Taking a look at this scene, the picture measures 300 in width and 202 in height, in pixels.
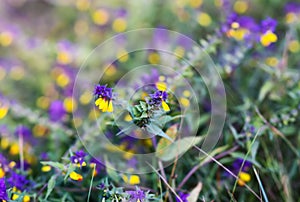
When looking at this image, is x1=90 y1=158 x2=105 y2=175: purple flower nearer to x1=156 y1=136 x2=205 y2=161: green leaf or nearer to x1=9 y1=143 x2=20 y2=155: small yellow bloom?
x1=156 y1=136 x2=205 y2=161: green leaf

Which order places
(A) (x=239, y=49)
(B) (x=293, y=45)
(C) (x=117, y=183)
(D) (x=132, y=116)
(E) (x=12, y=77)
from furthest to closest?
(E) (x=12, y=77) < (B) (x=293, y=45) < (A) (x=239, y=49) < (C) (x=117, y=183) < (D) (x=132, y=116)

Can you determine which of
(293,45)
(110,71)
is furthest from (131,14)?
(293,45)

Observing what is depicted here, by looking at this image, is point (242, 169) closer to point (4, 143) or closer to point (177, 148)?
point (177, 148)

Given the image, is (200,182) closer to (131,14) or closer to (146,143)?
(146,143)

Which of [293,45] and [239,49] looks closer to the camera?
[239,49]

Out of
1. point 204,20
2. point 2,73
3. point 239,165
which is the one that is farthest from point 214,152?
point 2,73

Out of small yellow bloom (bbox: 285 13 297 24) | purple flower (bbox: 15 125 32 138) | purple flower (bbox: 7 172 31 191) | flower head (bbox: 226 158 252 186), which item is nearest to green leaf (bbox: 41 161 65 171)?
purple flower (bbox: 7 172 31 191)

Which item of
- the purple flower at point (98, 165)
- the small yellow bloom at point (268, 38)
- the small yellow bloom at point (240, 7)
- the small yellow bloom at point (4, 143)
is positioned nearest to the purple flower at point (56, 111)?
the small yellow bloom at point (4, 143)
